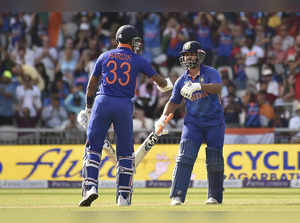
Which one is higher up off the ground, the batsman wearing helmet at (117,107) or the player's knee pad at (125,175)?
the batsman wearing helmet at (117,107)

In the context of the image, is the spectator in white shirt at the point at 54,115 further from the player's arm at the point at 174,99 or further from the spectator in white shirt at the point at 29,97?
the player's arm at the point at 174,99

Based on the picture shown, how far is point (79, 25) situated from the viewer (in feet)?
73.4

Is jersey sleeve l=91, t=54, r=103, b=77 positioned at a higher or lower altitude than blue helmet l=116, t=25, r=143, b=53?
lower

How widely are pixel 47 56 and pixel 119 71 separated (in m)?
11.7

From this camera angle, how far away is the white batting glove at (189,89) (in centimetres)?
1070

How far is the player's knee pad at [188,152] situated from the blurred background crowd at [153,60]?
7.51 meters

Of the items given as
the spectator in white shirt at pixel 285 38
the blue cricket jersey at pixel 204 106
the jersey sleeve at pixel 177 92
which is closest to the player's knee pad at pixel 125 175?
the blue cricket jersey at pixel 204 106

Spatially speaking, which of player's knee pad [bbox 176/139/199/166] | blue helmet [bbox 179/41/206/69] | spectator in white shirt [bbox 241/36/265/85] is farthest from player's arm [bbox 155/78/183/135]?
spectator in white shirt [bbox 241/36/265/85]

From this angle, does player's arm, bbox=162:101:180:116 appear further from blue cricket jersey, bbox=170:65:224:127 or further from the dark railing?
the dark railing

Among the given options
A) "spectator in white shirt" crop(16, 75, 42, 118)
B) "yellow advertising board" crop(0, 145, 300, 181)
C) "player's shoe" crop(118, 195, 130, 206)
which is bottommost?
"yellow advertising board" crop(0, 145, 300, 181)

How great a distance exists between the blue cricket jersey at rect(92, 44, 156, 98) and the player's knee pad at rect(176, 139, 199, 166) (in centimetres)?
112

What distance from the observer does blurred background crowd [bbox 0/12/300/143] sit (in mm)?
19297

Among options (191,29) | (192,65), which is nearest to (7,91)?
(191,29)

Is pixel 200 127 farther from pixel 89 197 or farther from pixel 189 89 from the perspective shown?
pixel 89 197
